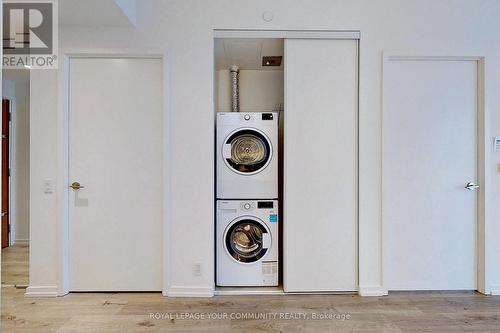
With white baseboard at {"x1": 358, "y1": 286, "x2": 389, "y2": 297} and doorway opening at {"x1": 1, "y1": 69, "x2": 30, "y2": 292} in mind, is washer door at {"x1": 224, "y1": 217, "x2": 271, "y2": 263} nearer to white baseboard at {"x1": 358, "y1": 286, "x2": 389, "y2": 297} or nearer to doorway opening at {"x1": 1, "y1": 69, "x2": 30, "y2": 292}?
white baseboard at {"x1": 358, "y1": 286, "x2": 389, "y2": 297}

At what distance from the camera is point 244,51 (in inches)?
122

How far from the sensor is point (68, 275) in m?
2.80

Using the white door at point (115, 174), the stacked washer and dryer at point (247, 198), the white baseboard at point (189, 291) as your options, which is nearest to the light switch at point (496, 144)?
the stacked washer and dryer at point (247, 198)

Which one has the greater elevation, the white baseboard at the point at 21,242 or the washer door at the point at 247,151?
the washer door at the point at 247,151

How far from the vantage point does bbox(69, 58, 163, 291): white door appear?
2.82 meters

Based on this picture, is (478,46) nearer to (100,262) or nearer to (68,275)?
(100,262)

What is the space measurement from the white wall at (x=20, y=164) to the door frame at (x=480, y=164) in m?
4.68

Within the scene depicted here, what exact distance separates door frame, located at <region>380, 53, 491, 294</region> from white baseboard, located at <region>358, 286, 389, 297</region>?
3cm

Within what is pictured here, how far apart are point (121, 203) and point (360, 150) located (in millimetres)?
2156

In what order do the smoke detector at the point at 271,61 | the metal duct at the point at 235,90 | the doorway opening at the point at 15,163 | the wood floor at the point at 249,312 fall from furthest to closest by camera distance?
the doorway opening at the point at 15,163, the metal duct at the point at 235,90, the smoke detector at the point at 271,61, the wood floor at the point at 249,312

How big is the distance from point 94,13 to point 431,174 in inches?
124

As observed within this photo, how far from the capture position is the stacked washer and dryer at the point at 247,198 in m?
2.88

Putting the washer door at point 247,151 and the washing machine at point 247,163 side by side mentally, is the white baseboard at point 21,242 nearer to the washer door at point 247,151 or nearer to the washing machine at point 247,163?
the washing machine at point 247,163

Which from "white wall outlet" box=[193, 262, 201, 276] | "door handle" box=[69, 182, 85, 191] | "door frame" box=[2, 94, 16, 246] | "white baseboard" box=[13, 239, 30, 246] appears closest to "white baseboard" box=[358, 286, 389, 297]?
"white wall outlet" box=[193, 262, 201, 276]
